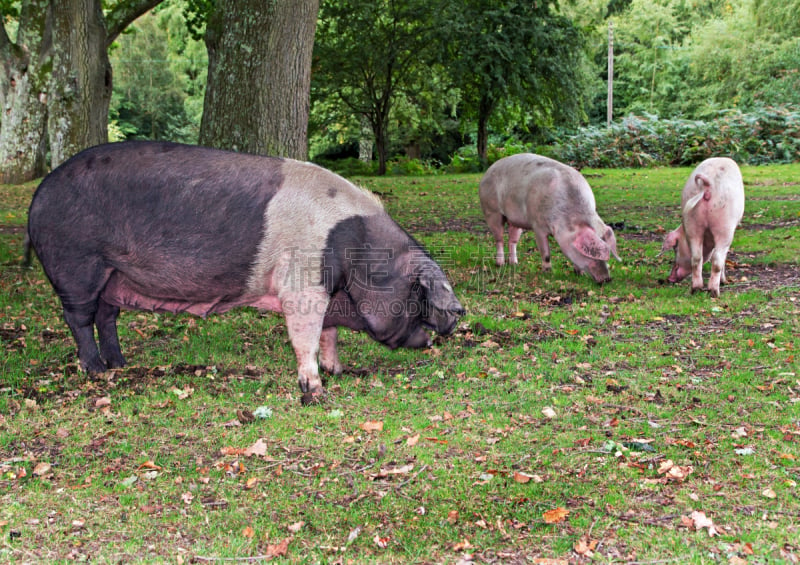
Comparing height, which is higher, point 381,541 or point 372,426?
point 372,426

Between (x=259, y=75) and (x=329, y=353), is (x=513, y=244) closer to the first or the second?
(x=259, y=75)

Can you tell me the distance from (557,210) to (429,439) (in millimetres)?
5049

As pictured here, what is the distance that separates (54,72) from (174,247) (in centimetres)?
1062

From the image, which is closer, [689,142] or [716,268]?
[716,268]

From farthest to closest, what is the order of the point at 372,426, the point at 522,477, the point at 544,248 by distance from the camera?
the point at 544,248, the point at 372,426, the point at 522,477

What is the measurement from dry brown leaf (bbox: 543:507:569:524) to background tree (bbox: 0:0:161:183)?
13137 mm

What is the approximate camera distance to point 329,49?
2692 cm

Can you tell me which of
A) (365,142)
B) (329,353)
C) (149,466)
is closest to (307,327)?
(329,353)

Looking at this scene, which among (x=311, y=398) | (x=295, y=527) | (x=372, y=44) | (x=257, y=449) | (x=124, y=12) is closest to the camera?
(x=295, y=527)

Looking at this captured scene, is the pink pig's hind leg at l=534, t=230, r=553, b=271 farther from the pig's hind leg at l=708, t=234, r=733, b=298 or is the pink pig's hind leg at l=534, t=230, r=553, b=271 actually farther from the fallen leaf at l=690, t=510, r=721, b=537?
the fallen leaf at l=690, t=510, r=721, b=537

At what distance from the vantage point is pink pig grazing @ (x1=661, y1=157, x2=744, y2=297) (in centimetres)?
862

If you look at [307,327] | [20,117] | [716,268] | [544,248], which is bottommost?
[307,327]

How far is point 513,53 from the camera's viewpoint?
87.9 ft

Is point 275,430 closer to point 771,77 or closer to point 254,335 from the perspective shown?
→ point 254,335
